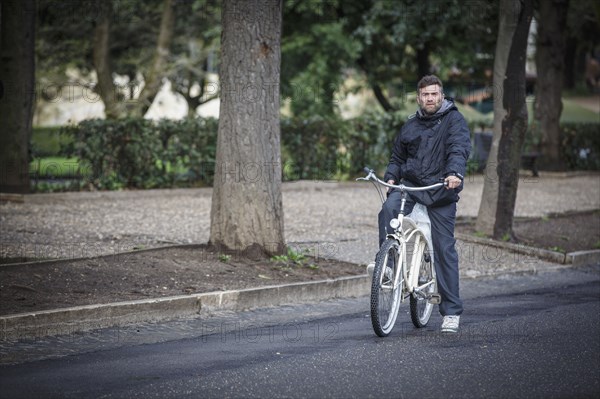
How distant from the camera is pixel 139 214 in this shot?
1609 cm

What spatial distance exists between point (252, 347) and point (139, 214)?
8.73 meters

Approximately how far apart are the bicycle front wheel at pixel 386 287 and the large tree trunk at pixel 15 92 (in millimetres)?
11489

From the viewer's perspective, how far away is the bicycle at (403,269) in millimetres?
7867

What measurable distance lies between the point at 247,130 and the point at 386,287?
3641 mm

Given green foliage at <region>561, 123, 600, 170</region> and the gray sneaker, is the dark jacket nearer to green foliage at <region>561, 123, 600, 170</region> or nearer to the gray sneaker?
the gray sneaker

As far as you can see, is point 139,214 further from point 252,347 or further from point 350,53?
point 350,53

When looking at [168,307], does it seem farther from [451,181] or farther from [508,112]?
[508,112]

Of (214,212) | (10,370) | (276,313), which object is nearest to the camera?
(10,370)

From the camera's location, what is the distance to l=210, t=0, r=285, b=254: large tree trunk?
11039 mm

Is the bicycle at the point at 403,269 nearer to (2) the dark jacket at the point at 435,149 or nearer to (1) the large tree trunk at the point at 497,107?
(2) the dark jacket at the point at 435,149

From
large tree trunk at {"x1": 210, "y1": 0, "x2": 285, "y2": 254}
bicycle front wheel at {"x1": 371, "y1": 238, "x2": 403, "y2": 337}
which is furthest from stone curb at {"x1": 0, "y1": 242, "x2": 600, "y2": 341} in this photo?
bicycle front wheel at {"x1": 371, "y1": 238, "x2": 403, "y2": 337}

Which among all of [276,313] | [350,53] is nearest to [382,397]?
[276,313]

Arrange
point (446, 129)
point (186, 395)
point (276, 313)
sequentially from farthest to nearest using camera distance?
1. point (276, 313)
2. point (446, 129)
3. point (186, 395)

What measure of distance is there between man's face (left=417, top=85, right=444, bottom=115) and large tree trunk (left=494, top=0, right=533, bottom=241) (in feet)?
20.0
